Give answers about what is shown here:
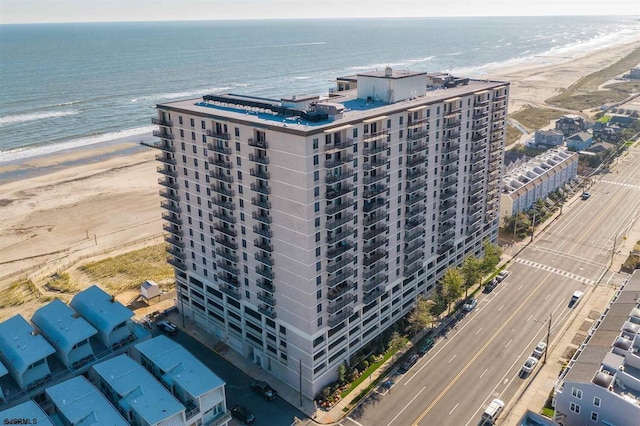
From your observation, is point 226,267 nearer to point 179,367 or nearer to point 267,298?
point 267,298

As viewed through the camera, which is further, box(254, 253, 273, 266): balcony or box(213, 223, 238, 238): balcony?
box(213, 223, 238, 238): balcony

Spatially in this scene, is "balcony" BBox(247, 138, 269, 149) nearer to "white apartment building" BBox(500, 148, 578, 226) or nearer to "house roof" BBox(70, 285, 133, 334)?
"house roof" BBox(70, 285, 133, 334)

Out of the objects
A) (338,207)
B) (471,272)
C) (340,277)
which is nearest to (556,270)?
(471,272)

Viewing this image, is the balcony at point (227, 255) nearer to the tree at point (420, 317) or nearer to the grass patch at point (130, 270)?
the tree at point (420, 317)

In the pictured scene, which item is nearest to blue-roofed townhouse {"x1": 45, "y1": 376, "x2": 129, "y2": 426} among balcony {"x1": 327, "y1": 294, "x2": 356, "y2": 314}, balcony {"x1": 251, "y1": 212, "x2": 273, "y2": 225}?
balcony {"x1": 251, "y1": 212, "x2": 273, "y2": 225}

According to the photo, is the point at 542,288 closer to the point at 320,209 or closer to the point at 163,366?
the point at 320,209
